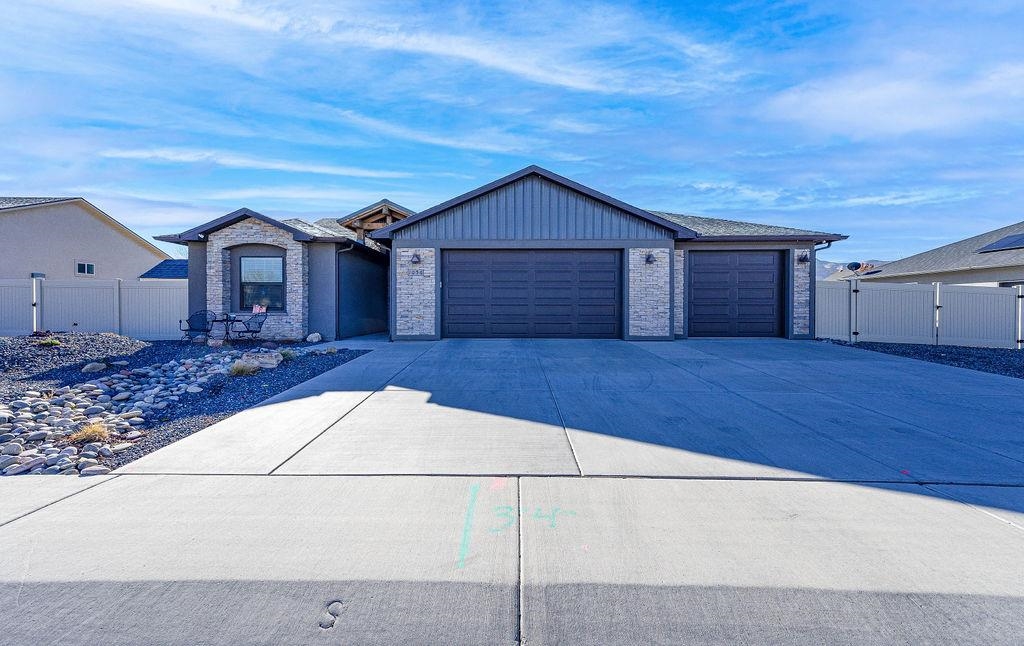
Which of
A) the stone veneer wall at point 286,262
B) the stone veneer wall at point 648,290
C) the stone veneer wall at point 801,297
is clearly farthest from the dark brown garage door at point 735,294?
the stone veneer wall at point 286,262

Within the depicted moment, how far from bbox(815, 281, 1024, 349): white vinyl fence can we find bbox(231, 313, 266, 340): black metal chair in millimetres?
15743

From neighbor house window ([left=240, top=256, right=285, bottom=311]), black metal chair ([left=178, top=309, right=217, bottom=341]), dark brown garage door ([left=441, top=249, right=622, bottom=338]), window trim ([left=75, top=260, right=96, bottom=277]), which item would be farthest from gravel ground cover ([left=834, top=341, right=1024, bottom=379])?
window trim ([left=75, top=260, right=96, bottom=277])

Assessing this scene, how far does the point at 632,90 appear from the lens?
18016mm

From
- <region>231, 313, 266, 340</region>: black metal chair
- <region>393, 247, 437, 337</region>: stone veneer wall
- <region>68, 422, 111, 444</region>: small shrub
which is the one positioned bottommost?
<region>68, 422, 111, 444</region>: small shrub

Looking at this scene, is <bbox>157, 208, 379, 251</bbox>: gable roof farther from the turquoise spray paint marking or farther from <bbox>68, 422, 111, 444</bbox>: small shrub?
the turquoise spray paint marking

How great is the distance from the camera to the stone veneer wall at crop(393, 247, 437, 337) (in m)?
14.8

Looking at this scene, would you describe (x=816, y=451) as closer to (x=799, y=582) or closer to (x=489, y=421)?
(x=799, y=582)

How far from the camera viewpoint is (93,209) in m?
24.7

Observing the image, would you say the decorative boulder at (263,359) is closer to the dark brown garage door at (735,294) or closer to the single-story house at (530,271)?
the single-story house at (530,271)

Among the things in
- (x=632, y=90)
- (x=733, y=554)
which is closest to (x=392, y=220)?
(x=632, y=90)

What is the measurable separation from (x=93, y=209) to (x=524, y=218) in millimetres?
22216

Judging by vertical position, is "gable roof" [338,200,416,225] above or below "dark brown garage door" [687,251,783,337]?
above

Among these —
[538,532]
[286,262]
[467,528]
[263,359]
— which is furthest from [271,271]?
[538,532]

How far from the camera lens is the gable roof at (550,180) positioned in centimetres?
1454
